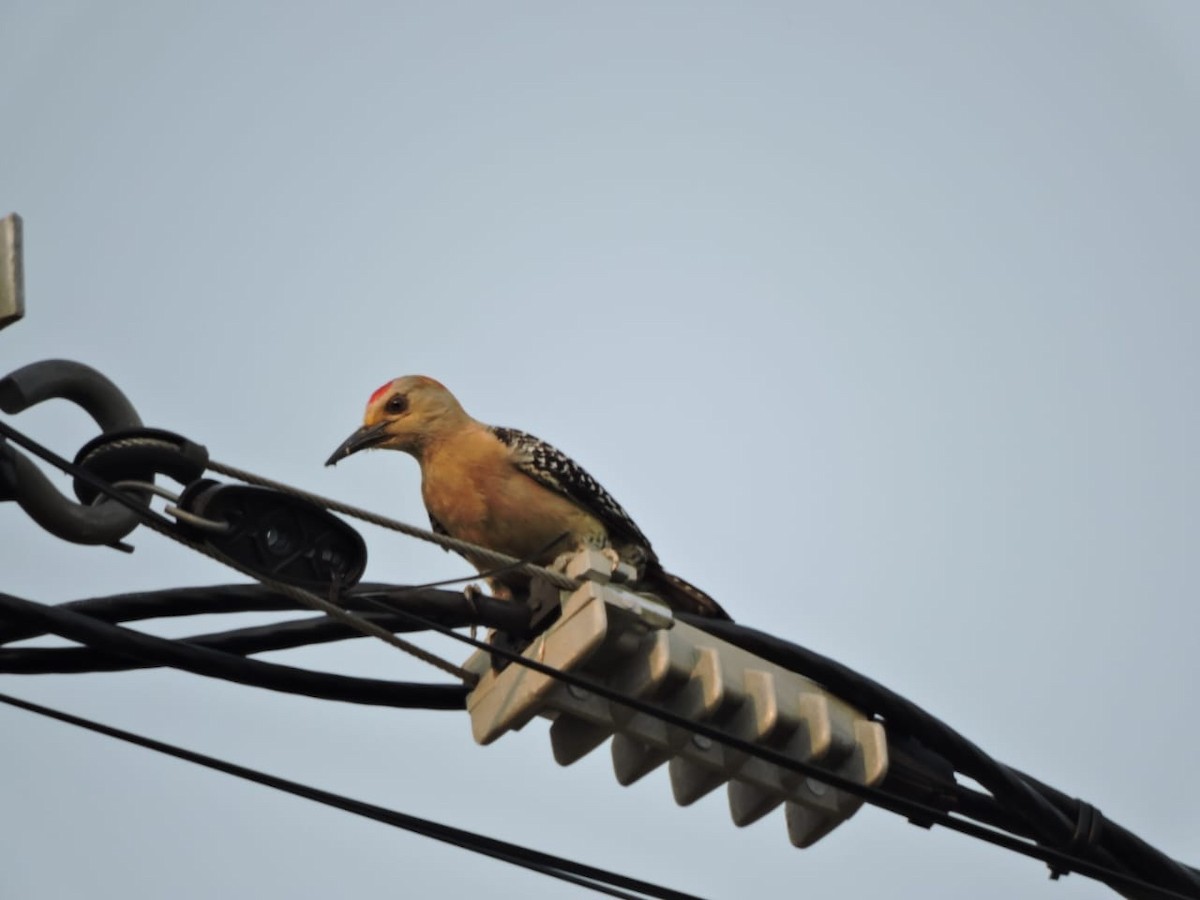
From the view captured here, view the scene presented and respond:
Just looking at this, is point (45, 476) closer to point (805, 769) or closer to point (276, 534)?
point (276, 534)

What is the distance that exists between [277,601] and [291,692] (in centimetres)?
30

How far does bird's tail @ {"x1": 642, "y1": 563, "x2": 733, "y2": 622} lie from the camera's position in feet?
26.9

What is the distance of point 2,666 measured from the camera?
577 centimetres

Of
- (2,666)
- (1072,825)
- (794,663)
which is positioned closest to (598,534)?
(794,663)

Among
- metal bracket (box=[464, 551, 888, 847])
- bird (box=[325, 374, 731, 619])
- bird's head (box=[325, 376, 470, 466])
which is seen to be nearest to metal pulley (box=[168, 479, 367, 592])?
metal bracket (box=[464, 551, 888, 847])

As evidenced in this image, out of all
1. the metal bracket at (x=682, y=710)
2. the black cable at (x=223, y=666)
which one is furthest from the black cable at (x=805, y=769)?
the black cable at (x=223, y=666)

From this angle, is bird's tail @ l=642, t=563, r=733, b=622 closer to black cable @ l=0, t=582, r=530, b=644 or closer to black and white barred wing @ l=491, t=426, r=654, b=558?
black and white barred wing @ l=491, t=426, r=654, b=558

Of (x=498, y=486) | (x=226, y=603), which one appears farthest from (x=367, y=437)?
(x=226, y=603)

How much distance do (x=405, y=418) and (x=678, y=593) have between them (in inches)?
63.5

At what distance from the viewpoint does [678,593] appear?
8.38 metres

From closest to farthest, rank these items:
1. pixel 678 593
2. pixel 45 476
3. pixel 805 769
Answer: pixel 45 476 < pixel 805 769 < pixel 678 593

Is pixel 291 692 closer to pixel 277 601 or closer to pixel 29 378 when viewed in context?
pixel 277 601

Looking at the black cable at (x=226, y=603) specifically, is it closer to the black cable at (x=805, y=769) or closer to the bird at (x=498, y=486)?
the black cable at (x=805, y=769)

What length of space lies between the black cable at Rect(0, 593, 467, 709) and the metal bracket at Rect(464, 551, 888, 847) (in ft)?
0.96
